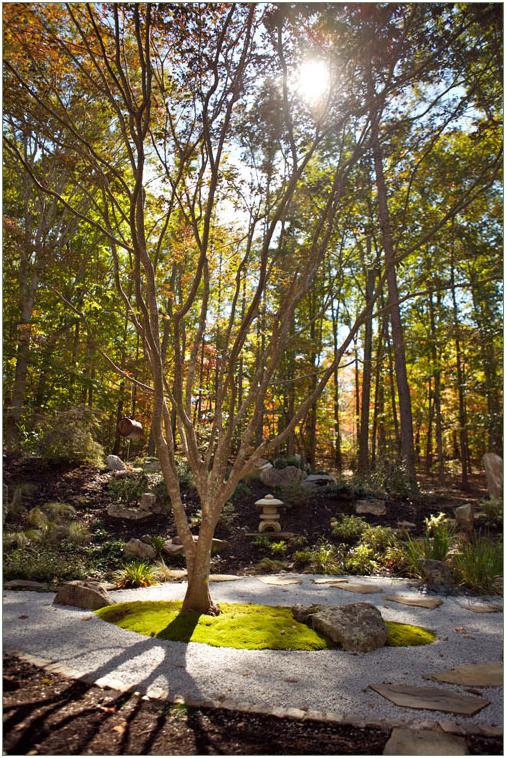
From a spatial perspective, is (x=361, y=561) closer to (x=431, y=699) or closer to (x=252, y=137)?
(x=431, y=699)

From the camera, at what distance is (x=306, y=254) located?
517 centimetres

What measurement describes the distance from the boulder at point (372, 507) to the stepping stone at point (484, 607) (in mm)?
3178

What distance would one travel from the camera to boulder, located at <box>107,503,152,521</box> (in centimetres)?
708

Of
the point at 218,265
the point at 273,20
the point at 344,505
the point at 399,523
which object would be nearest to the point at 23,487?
the point at 218,265

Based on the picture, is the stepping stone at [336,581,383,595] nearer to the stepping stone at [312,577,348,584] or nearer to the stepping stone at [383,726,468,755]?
the stepping stone at [312,577,348,584]

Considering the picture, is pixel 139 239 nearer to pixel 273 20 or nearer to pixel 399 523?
pixel 273 20

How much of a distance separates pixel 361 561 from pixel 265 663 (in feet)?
10.5

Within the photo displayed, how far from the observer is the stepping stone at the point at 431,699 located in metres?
2.44

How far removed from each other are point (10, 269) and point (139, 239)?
7.56 metres

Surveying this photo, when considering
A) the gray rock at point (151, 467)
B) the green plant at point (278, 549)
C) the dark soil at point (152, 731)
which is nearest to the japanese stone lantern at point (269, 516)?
the green plant at point (278, 549)

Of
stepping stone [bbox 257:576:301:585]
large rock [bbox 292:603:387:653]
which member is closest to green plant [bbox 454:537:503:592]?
stepping stone [bbox 257:576:301:585]

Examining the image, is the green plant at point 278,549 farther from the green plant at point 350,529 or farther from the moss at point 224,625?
the moss at point 224,625

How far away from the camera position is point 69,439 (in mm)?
8461

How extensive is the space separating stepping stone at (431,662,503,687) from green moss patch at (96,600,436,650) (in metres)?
0.45
